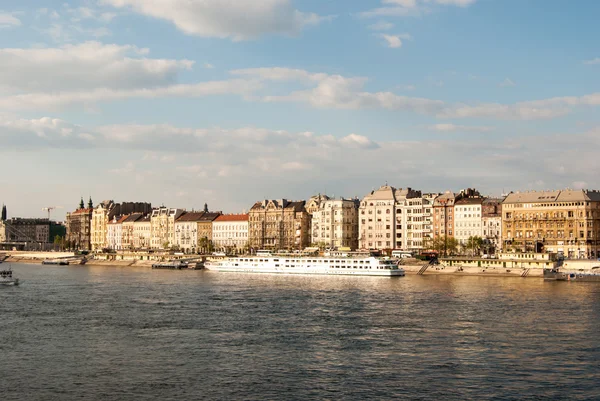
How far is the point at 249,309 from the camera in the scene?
2532 inches

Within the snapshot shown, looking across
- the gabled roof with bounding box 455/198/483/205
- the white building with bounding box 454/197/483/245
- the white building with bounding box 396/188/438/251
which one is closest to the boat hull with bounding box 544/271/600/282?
the white building with bounding box 454/197/483/245

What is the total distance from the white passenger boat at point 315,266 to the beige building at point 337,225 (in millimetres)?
39163

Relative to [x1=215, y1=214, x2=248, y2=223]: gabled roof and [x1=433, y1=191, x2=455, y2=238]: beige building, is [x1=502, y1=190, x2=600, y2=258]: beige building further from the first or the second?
[x1=215, y1=214, x2=248, y2=223]: gabled roof

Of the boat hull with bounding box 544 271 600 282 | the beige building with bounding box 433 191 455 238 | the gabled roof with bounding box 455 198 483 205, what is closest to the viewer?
the boat hull with bounding box 544 271 600 282

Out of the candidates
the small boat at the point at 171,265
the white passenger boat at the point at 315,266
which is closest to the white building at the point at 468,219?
the white passenger boat at the point at 315,266

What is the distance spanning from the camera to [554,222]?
136 metres

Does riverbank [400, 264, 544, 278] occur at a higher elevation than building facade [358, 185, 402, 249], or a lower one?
lower

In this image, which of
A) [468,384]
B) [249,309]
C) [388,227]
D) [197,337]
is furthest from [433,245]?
[468,384]

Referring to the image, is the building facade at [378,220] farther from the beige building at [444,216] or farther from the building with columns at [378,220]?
the beige building at [444,216]

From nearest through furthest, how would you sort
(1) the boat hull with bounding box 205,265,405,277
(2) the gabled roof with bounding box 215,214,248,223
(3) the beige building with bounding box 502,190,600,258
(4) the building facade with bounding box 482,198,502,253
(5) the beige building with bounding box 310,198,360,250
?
1. (1) the boat hull with bounding box 205,265,405,277
2. (3) the beige building with bounding box 502,190,600,258
3. (4) the building facade with bounding box 482,198,502,253
4. (5) the beige building with bounding box 310,198,360,250
5. (2) the gabled roof with bounding box 215,214,248,223

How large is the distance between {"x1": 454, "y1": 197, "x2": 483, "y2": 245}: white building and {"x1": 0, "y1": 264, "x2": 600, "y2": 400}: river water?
7060 cm

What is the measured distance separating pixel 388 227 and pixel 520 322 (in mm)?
104227

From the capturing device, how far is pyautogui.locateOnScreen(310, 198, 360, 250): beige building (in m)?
166

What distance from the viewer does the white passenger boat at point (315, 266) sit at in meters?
112
